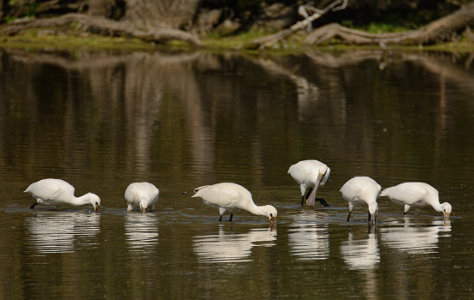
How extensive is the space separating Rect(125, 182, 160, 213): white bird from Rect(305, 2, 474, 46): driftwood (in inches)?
1469

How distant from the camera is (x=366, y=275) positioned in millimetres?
12281

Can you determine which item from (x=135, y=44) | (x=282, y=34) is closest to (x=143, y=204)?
(x=282, y=34)

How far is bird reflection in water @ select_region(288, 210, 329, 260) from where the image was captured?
13.4 meters

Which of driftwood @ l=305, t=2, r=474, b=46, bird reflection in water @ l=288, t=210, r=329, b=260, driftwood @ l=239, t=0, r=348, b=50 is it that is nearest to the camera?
bird reflection in water @ l=288, t=210, r=329, b=260

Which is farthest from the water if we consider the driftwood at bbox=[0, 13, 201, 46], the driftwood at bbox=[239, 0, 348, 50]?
the driftwood at bbox=[0, 13, 201, 46]

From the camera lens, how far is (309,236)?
14555mm

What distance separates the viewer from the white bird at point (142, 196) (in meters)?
15.6

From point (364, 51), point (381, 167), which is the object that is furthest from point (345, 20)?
point (381, 167)

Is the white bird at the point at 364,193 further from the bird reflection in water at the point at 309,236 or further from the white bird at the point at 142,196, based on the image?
the white bird at the point at 142,196

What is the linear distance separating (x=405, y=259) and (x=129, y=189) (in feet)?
14.5

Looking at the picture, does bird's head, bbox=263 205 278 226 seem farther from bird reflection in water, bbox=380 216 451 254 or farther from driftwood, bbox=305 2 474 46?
driftwood, bbox=305 2 474 46

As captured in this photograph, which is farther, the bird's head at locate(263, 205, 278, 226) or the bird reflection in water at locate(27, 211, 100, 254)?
the bird's head at locate(263, 205, 278, 226)

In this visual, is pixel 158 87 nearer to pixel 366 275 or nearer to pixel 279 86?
pixel 279 86

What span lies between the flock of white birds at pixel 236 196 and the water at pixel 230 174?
0.70ft
